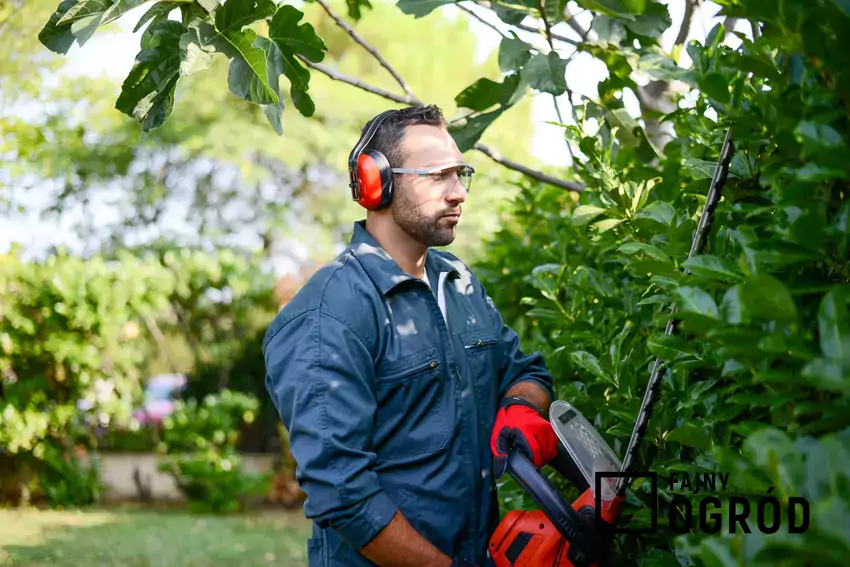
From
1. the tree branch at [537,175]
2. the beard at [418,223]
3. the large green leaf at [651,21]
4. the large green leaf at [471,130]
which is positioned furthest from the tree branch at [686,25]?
the beard at [418,223]

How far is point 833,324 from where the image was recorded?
1136 mm

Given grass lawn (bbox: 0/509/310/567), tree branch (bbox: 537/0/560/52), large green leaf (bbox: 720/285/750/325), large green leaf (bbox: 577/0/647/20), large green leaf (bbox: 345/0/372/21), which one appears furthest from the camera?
grass lawn (bbox: 0/509/310/567)

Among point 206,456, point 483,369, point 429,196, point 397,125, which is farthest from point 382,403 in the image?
point 206,456

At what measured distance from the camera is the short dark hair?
8.23ft

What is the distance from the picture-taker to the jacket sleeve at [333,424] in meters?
2.04

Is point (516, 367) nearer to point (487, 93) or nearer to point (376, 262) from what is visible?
point (376, 262)

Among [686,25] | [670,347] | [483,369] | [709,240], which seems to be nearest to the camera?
[670,347]

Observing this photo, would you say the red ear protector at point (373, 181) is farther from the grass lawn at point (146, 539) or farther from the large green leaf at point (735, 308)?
the grass lawn at point (146, 539)

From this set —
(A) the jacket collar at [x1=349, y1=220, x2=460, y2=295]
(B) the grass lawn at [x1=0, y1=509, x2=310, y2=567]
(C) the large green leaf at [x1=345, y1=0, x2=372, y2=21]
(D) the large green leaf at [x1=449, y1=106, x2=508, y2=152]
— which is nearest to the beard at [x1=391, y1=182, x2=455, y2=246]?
(A) the jacket collar at [x1=349, y1=220, x2=460, y2=295]

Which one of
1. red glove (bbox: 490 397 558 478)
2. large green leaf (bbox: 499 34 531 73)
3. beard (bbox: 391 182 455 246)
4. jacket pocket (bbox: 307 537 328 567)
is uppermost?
large green leaf (bbox: 499 34 531 73)

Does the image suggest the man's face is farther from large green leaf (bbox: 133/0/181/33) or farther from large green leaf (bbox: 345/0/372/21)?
large green leaf (bbox: 345/0/372/21)

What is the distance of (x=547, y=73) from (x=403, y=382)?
967 millimetres

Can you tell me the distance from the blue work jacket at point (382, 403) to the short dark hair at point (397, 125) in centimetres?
24

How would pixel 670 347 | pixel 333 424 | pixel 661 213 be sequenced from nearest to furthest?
pixel 670 347 < pixel 661 213 < pixel 333 424
